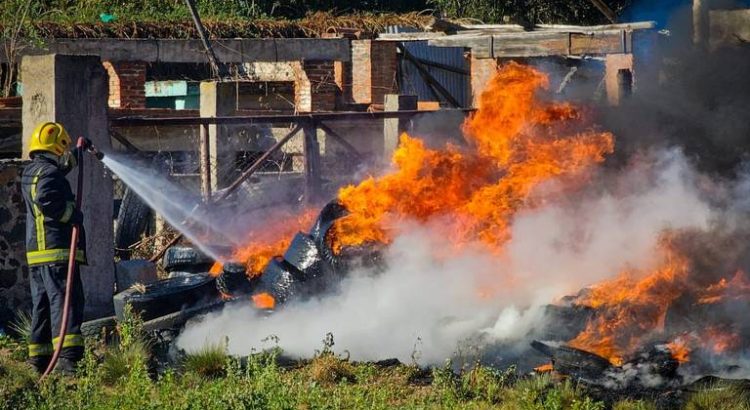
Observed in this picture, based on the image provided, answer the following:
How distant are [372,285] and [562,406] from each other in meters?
3.61

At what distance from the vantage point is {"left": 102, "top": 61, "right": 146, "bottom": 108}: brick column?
22.6 m

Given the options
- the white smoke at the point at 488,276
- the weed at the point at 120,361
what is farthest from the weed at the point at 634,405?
the weed at the point at 120,361

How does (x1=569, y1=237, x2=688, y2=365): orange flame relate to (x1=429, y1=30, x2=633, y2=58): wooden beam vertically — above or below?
below

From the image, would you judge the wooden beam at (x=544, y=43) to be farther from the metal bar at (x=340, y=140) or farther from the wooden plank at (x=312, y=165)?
the wooden plank at (x=312, y=165)

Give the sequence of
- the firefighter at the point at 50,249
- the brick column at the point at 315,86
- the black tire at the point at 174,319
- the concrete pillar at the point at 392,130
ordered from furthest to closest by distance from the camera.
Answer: the brick column at the point at 315,86, the concrete pillar at the point at 392,130, the black tire at the point at 174,319, the firefighter at the point at 50,249

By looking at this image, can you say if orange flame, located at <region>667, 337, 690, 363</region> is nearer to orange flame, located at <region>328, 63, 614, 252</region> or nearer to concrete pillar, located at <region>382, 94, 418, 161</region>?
orange flame, located at <region>328, 63, 614, 252</region>

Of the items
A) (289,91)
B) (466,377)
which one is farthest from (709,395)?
(289,91)

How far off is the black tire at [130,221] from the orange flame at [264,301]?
3482 millimetres

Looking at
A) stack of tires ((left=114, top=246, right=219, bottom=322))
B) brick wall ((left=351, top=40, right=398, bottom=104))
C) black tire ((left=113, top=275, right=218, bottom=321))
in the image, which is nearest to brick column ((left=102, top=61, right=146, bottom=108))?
brick wall ((left=351, top=40, right=398, bottom=104))

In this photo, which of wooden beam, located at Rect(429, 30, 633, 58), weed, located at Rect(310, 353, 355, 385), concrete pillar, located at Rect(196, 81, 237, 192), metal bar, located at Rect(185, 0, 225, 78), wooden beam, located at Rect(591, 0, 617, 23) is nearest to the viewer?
weed, located at Rect(310, 353, 355, 385)

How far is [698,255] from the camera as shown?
1031cm

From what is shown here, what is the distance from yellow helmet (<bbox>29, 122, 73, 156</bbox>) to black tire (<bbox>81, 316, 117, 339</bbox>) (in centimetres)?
179

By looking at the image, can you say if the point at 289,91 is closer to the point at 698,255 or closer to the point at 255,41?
the point at 255,41

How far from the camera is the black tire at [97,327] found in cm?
1081
